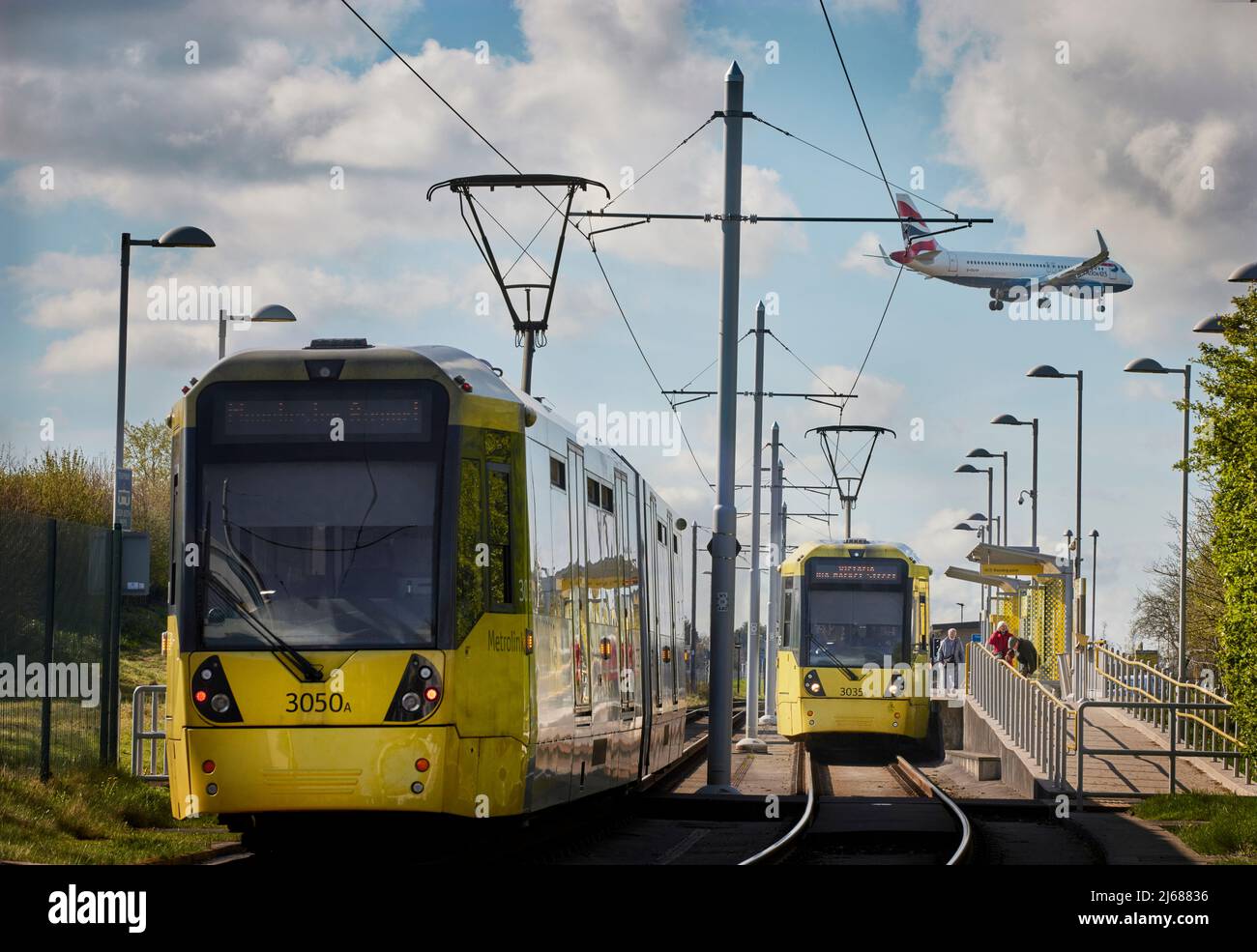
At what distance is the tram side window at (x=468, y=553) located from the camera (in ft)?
39.5

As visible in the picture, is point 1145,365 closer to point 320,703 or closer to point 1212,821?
point 1212,821

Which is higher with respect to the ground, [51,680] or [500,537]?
[500,537]

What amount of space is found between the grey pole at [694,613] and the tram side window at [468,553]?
49.5 feet

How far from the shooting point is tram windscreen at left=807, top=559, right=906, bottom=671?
103ft

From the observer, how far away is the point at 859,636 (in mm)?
31625

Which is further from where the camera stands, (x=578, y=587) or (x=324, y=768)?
(x=578, y=587)

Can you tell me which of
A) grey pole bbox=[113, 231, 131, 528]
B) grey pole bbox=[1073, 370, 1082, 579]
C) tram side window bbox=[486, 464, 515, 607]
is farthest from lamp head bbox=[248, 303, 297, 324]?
grey pole bbox=[1073, 370, 1082, 579]

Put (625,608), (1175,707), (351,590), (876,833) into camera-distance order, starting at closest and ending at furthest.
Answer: (351,590) < (876,833) < (625,608) < (1175,707)

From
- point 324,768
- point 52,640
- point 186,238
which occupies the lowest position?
point 324,768

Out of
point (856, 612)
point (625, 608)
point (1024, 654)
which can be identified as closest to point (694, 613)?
point (856, 612)

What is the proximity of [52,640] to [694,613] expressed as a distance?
1274 cm
